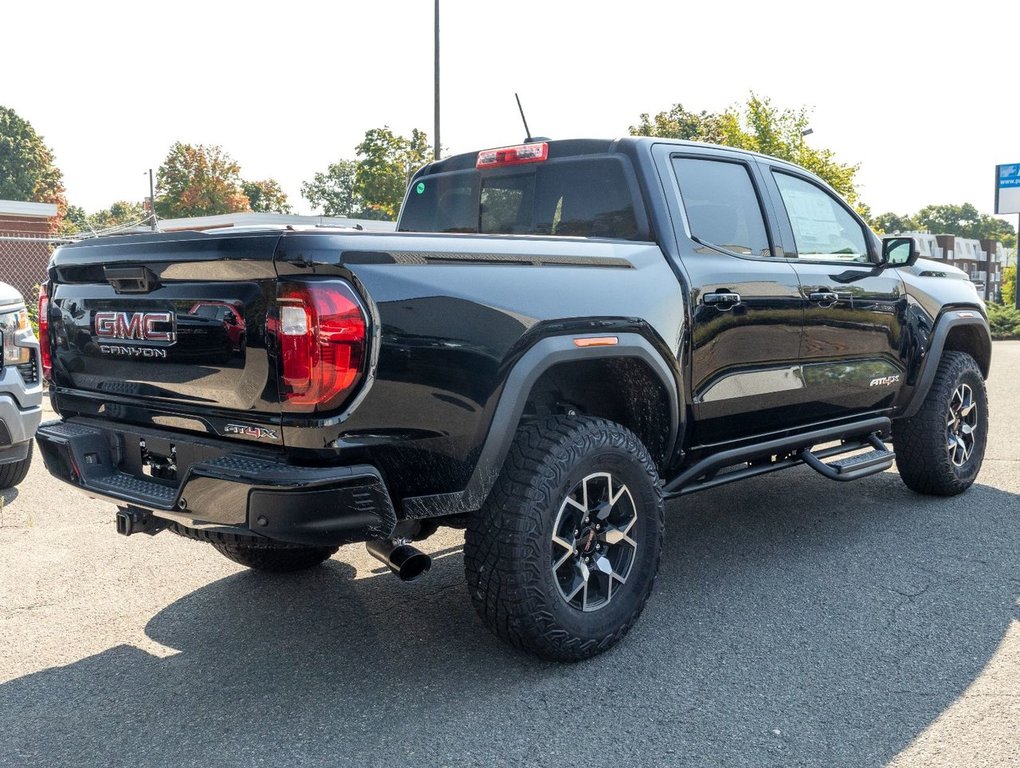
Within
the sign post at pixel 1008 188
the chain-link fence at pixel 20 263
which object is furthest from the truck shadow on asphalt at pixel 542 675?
the sign post at pixel 1008 188

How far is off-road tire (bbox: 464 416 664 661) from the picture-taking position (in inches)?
126

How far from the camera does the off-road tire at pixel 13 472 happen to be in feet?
19.5

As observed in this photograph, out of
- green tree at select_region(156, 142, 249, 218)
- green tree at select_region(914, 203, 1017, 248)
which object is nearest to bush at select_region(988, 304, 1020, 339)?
green tree at select_region(156, 142, 249, 218)

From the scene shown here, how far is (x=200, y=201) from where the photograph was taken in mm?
59281

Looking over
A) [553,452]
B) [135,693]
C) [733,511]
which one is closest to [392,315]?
[553,452]

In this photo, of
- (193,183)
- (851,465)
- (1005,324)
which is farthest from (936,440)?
(193,183)

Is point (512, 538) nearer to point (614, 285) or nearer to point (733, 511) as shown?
point (614, 285)

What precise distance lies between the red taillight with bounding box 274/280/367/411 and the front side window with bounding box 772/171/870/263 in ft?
9.16

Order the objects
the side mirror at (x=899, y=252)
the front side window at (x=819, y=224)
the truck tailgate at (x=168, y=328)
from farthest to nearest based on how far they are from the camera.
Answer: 1. the side mirror at (x=899, y=252)
2. the front side window at (x=819, y=224)
3. the truck tailgate at (x=168, y=328)

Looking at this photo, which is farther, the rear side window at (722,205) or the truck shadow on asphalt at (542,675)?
the rear side window at (722,205)

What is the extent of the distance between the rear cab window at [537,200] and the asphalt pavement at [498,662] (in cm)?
166

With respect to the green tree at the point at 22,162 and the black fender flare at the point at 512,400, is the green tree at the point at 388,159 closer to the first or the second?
the black fender flare at the point at 512,400

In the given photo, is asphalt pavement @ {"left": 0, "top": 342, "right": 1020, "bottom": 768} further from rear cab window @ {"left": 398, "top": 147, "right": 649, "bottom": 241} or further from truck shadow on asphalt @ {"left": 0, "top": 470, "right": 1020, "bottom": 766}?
rear cab window @ {"left": 398, "top": 147, "right": 649, "bottom": 241}

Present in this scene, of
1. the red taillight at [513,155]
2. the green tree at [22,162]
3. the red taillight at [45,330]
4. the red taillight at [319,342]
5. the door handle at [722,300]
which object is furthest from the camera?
the green tree at [22,162]
